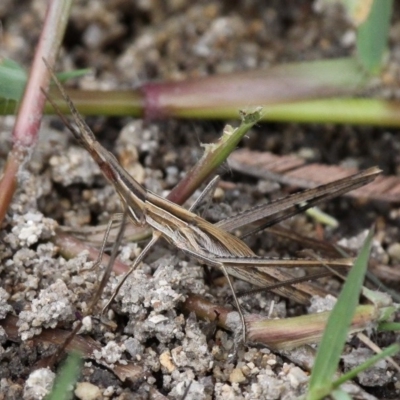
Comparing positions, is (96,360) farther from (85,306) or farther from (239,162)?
(239,162)

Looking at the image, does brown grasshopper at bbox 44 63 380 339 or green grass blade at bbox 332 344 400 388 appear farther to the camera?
brown grasshopper at bbox 44 63 380 339

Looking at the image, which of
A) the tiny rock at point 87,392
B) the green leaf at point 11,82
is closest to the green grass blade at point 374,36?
the green leaf at point 11,82

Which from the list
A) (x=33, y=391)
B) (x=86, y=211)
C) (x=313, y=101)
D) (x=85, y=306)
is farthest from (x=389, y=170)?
(x=33, y=391)

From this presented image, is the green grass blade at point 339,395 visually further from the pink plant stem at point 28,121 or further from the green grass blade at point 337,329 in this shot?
the pink plant stem at point 28,121

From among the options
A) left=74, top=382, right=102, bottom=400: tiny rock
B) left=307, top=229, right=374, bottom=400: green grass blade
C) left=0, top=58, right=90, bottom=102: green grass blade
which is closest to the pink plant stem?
left=0, top=58, right=90, bottom=102: green grass blade

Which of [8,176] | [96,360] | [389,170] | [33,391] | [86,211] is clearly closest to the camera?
[33,391]

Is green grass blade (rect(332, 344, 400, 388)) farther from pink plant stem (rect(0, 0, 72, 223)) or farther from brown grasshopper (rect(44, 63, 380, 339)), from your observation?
pink plant stem (rect(0, 0, 72, 223))
